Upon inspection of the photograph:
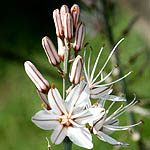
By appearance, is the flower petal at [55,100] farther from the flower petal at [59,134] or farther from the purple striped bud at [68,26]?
the purple striped bud at [68,26]

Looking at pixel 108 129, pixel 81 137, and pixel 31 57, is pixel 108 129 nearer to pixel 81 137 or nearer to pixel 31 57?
pixel 81 137

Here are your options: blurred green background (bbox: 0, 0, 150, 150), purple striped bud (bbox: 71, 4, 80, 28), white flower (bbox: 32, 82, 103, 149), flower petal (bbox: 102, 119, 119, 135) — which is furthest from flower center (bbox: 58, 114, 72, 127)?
blurred green background (bbox: 0, 0, 150, 150)

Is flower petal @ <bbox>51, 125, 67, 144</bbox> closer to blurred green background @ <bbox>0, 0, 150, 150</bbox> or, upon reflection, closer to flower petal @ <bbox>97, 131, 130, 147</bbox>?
flower petal @ <bbox>97, 131, 130, 147</bbox>

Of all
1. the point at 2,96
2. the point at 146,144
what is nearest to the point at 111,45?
the point at 146,144

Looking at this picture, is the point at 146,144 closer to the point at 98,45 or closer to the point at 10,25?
the point at 98,45

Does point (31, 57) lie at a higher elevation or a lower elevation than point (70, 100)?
higher

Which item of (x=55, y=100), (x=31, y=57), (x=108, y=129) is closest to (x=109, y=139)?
(x=108, y=129)

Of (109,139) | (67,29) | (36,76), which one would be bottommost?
(109,139)
